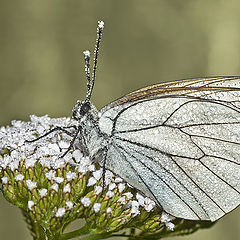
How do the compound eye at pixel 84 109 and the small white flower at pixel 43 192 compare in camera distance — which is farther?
the compound eye at pixel 84 109

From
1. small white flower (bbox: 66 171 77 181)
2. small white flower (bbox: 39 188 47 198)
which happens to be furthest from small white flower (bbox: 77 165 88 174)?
small white flower (bbox: 39 188 47 198)

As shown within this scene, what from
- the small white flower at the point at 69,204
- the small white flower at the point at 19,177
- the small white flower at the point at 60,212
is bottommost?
the small white flower at the point at 60,212

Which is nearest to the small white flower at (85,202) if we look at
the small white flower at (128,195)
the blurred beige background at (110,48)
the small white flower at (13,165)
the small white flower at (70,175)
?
the small white flower at (70,175)

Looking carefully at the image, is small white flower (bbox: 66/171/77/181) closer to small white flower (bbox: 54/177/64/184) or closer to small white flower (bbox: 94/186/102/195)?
small white flower (bbox: 54/177/64/184)

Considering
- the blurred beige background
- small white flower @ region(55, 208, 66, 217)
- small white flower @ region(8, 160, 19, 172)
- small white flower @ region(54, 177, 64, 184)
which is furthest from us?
the blurred beige background

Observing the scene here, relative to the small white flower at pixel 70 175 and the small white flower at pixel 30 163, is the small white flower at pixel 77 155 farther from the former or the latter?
the small white flower at pixel 30 163

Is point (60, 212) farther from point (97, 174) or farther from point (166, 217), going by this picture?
point (166, 217)

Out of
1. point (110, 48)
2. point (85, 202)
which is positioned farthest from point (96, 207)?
point (110, 48)

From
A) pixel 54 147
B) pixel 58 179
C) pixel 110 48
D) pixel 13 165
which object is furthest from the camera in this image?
pixel 110 48
